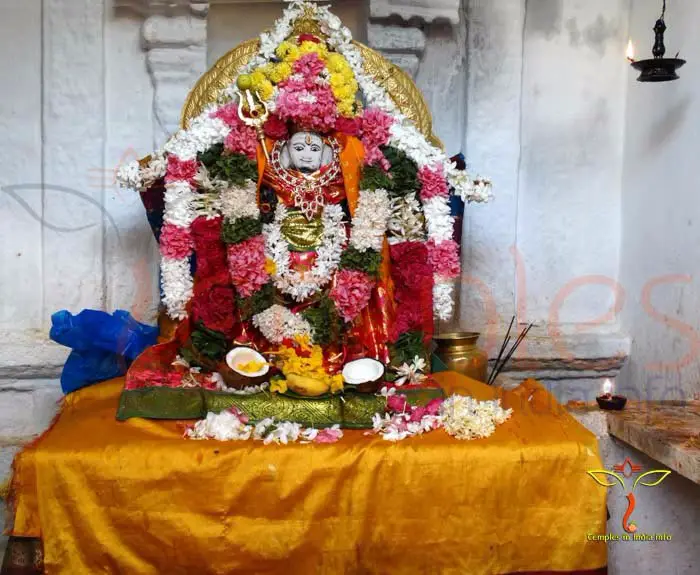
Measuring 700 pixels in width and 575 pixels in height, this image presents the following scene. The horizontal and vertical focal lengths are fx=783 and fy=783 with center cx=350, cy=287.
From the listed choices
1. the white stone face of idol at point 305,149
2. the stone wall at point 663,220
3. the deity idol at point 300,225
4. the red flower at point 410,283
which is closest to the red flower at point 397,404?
the deity idol at point 300,225

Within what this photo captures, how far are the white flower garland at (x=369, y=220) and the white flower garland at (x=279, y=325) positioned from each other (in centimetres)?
42

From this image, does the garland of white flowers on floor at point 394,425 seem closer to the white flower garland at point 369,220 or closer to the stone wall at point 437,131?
the white flower garland at point 369,220

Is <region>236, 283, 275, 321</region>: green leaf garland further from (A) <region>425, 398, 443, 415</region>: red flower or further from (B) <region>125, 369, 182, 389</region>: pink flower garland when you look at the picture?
(A) <region>425, 398, 443, 415</region>: red flower

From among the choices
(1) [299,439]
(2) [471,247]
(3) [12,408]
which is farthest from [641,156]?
(3) [12,408]

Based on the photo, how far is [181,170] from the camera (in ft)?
11.2

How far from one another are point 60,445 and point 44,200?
5.84ft

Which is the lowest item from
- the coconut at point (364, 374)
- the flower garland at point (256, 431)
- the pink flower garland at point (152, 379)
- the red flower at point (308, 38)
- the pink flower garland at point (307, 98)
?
the flower garland at point (256, 431)

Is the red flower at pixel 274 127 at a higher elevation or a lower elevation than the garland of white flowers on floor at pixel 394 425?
higher

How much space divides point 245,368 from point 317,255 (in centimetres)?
62

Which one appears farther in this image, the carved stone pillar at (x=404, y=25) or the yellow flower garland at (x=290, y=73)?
the carved stone pillar at (x=404, y=25)

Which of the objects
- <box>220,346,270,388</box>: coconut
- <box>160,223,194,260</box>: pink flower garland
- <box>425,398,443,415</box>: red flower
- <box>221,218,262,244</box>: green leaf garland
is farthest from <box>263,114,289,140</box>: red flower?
<box>425,398,443,415</box>: red flower

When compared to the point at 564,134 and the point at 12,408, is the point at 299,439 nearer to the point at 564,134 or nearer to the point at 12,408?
the point at 12,408

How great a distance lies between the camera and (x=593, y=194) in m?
4.46

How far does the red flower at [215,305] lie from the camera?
3381 millimetres
